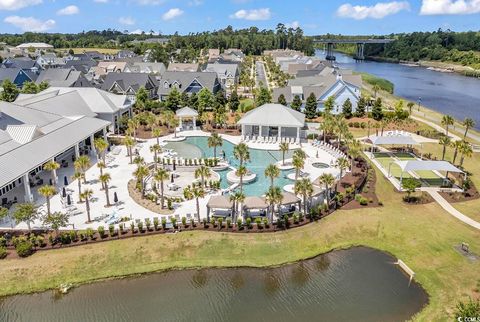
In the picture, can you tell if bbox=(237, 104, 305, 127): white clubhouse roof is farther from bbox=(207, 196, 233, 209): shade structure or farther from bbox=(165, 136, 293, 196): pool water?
bbox=(207, 196, 233, 209): shade structure

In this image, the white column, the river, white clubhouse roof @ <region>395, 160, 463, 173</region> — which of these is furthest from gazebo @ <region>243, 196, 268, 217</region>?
the river

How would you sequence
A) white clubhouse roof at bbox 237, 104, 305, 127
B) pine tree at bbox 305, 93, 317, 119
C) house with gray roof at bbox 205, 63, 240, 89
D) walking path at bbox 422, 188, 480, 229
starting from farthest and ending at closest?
house with gray roof at bbox 205, 63, 240, 89 → pine tree at bbox 305, 93, 317, 119 → white clubhouse roof at bbox 237, 104, 305, 127 → walking path at bbox 422, 188, 480, 229

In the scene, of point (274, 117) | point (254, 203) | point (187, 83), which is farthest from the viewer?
point (187, 83)

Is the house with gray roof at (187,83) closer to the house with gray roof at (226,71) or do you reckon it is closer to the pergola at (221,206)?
the house with gray roof at (226,71)

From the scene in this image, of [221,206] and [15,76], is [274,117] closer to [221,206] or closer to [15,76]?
[221,206]

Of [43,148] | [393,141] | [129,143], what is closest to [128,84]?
[129,143]

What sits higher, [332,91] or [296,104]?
[332,91]

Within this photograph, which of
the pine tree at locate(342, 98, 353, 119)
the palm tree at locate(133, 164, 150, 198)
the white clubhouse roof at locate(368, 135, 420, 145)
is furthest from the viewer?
the pine tree at locate(342, 98, 353, 119)
